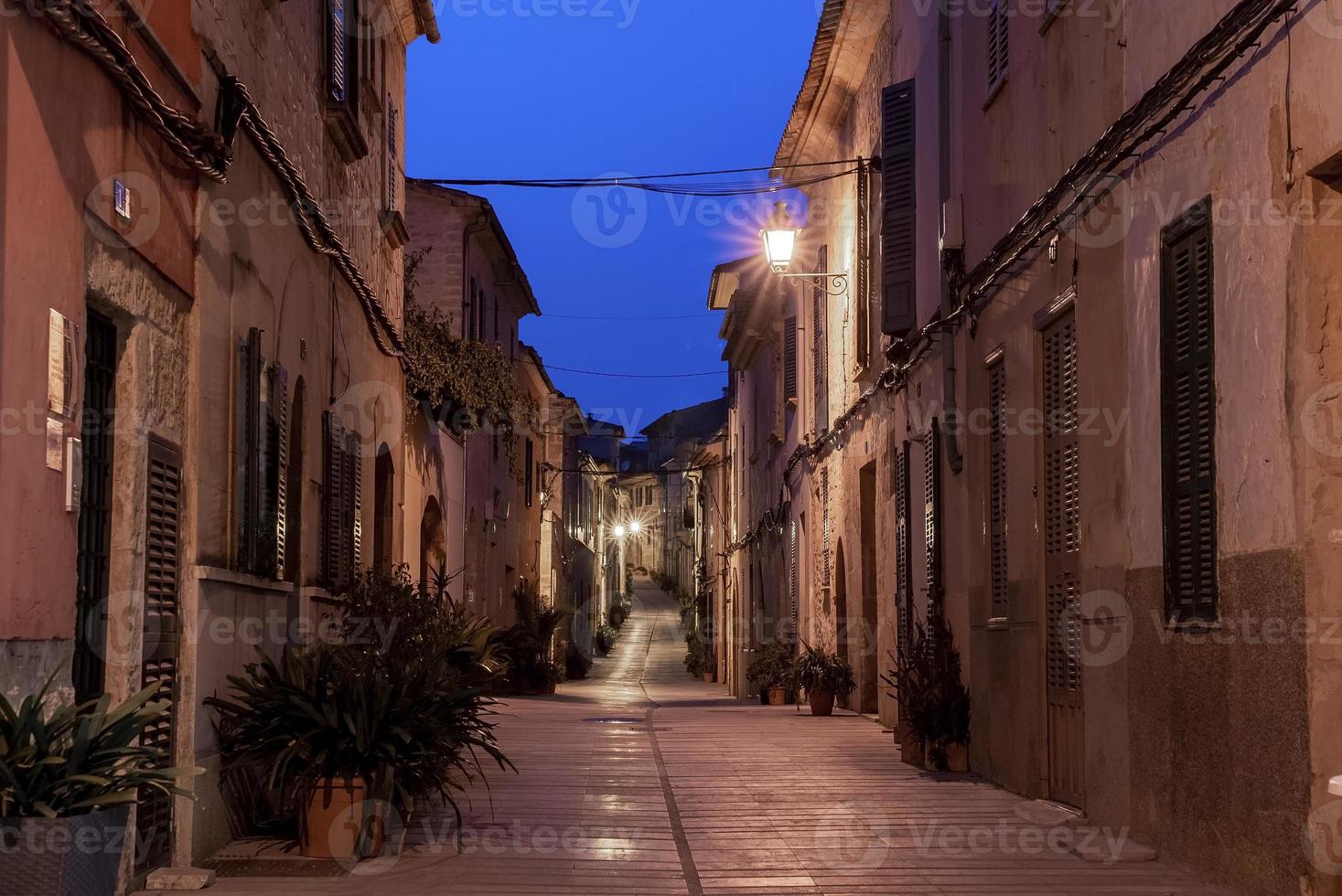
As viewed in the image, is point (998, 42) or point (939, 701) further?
point (939, 701)

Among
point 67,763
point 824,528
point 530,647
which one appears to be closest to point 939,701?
point 67,763

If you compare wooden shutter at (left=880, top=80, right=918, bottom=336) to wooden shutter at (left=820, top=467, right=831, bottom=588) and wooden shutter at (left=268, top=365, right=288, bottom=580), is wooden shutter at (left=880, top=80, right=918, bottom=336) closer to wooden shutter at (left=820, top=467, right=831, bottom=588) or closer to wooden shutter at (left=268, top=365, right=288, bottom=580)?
wooden shutter at (left=820, top=467, right=831, bottom=588)

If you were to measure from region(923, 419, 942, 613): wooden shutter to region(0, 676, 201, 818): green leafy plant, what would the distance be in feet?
28.8

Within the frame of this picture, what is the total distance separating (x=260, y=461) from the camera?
29.8 ft

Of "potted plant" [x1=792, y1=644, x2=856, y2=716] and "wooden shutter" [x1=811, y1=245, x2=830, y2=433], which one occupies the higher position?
"wooden shutter" [x1=811, y1=245, x2=830, y2=433]

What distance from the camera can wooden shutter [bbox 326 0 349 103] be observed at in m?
11.9

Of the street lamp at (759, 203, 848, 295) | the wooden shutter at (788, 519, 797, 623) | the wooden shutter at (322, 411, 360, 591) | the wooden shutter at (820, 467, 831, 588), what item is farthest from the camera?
the wooden shutter at (788, 519, 797, 623)

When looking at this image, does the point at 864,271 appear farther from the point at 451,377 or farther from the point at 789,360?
the point at 789,360

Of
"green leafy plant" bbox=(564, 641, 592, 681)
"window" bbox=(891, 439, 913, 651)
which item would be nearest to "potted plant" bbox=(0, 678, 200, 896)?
"window" bbox=(891, 439, 913, 651)

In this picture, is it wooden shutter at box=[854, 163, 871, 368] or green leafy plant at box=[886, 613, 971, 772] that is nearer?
green leafy plant at box=[886, 613, 971, 772]

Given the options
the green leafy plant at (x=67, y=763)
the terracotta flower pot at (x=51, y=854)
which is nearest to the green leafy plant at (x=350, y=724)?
the green leafy plant at (x=67, y=763)

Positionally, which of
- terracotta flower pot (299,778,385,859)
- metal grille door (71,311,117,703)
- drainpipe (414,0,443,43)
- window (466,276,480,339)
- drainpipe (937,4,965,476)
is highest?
drainpipe (414,0,443,43)

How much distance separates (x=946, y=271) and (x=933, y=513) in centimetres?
Result: 197

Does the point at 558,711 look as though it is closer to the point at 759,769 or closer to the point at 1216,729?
the point at 759,769
